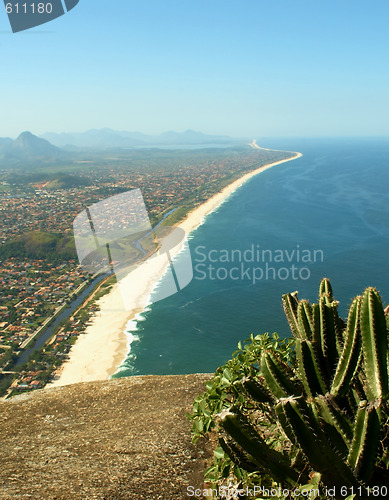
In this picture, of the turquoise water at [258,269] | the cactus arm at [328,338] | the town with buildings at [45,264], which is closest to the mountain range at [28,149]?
the town with buildings at [45,264]

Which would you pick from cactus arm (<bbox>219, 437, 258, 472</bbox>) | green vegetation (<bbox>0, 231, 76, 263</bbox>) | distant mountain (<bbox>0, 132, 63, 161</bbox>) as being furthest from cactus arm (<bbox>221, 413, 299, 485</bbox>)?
distant mountain (<bbox>0, 132, 63, 161</bbox>)

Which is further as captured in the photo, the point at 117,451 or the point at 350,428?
the point at 117,451

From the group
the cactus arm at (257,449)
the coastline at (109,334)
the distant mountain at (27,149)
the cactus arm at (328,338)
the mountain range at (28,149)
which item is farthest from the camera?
the distant mountain at (27,149)

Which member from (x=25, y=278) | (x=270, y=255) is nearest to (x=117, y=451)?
(x=25, y=278)

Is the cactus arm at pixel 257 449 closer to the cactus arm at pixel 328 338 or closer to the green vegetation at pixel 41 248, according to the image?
the cactus arm at pixel 328 338

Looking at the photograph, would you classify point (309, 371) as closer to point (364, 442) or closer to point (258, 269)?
point (364, 442)

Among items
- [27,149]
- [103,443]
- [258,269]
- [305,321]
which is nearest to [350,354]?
[305,321]

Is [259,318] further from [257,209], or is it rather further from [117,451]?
[257,209]

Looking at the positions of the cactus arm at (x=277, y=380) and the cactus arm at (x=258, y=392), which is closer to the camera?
the cactus arm at (x=277, y=380)
